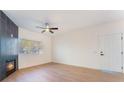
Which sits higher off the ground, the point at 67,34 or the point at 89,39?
the point at 67,34

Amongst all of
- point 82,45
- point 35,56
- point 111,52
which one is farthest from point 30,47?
point 111,52

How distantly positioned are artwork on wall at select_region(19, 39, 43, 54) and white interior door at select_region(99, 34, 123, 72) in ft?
13.6

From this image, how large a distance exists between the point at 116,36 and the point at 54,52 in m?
4.89

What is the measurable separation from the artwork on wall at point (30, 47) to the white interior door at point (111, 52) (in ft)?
13.6

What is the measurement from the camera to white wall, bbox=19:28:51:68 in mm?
5746

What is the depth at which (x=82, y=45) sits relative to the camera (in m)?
6.03

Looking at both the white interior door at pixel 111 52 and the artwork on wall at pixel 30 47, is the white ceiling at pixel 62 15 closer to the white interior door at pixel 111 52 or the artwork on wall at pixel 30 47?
the white interior door at pixel 111 52

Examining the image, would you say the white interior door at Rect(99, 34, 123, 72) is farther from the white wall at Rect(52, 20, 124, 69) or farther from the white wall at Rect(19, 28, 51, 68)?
the white wall at Rect(19, 28, 51, 68)

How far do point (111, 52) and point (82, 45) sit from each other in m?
1.77

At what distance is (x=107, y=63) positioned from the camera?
493 cm

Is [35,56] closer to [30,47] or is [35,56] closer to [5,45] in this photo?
[30,47]

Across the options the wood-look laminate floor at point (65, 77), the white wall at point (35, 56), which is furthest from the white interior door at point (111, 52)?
the white wall at point (35, 56)
